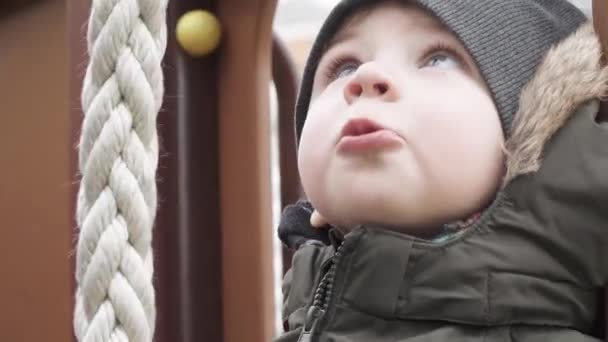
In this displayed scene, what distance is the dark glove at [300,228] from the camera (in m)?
0.68

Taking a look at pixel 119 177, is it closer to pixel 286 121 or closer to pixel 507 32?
pixel 507 32

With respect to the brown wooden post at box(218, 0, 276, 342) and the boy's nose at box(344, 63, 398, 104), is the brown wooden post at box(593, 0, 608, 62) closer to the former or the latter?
the boy's nose at box(344, 63, 398, 104)

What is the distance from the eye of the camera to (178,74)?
95 cm

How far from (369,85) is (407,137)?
0.16 feet

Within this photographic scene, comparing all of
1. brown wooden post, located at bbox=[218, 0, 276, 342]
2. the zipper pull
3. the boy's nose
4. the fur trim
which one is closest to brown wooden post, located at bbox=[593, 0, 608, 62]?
the fur trim

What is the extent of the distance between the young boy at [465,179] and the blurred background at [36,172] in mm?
576

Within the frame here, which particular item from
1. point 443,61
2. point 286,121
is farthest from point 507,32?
point 286,121

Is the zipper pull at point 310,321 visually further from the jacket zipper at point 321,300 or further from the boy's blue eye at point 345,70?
the boy's blue eye at point 345,70

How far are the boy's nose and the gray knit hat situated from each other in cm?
6

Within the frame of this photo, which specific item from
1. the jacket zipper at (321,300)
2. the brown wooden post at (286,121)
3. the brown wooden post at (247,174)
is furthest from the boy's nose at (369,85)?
the brown wooden post at (286,121)

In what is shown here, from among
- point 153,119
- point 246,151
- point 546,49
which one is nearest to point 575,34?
point 546,49

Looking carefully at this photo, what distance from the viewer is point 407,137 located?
512mm

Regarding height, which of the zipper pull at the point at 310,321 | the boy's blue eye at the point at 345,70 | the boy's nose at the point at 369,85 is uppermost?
the boy's blue eye at the point at 345,70

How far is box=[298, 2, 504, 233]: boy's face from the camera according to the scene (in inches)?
19.9
